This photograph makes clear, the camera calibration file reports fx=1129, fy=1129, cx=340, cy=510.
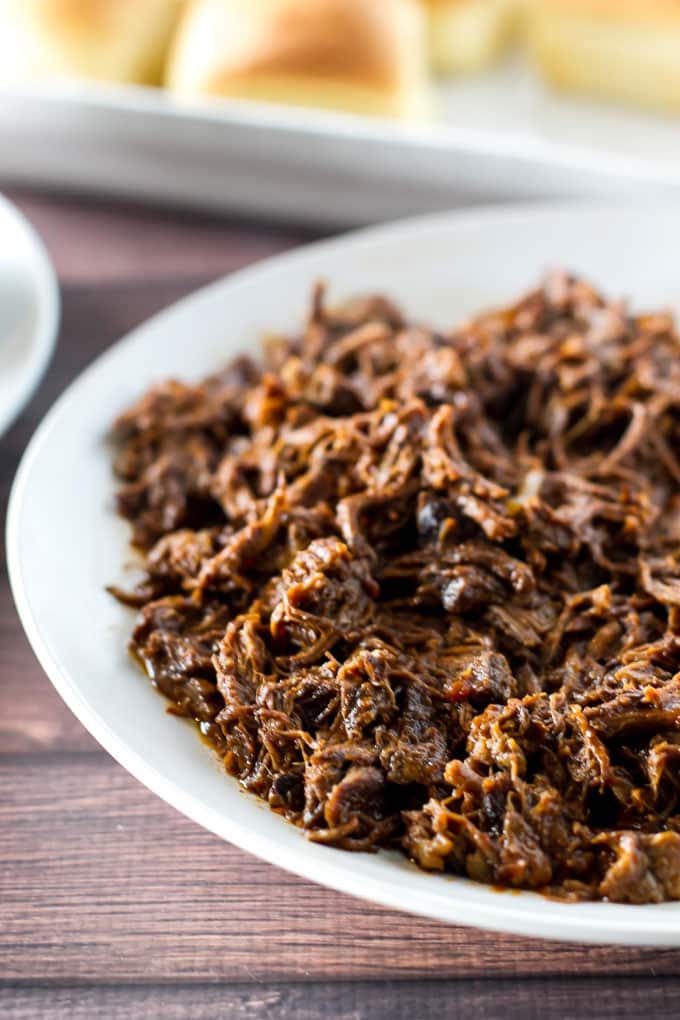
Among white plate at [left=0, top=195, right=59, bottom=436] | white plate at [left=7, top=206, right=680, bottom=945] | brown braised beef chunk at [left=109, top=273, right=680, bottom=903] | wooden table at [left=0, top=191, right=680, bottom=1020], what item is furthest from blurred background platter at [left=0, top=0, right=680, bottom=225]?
wooden table at [left=0, top=191, right=680, bottom=1020]

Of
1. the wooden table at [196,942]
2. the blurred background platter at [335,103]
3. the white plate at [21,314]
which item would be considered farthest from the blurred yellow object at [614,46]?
the wooden table at [196,942]

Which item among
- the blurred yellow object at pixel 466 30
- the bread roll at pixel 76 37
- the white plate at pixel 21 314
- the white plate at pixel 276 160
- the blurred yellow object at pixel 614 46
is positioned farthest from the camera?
the blurred yellow object at pixel 466 30

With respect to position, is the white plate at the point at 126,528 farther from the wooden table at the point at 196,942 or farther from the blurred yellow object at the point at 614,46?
the blurred yellow object at the point at 614,46

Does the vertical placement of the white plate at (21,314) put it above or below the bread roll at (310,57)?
below

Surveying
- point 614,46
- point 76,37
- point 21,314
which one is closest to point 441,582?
point 21,314

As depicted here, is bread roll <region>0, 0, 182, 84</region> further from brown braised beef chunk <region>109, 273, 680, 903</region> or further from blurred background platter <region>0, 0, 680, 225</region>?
brown braised beef chunk <region>109, 273, 680, 903</region>

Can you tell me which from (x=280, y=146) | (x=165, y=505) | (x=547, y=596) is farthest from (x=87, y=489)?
(x=280, y=146)

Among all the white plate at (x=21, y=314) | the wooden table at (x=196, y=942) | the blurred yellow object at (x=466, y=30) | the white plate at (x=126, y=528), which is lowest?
the wooden table at (x=196, y=942)

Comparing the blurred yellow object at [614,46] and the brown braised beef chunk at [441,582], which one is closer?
the brown braised beef chunk at [441,582]

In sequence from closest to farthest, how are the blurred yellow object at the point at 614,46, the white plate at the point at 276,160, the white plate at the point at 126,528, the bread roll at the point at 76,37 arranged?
the white plate at the point at 126,528 → the white plate at the point at 276,160 → the bread roll at the point at 76,37 → the blurred yellow object at the point at 614,46
